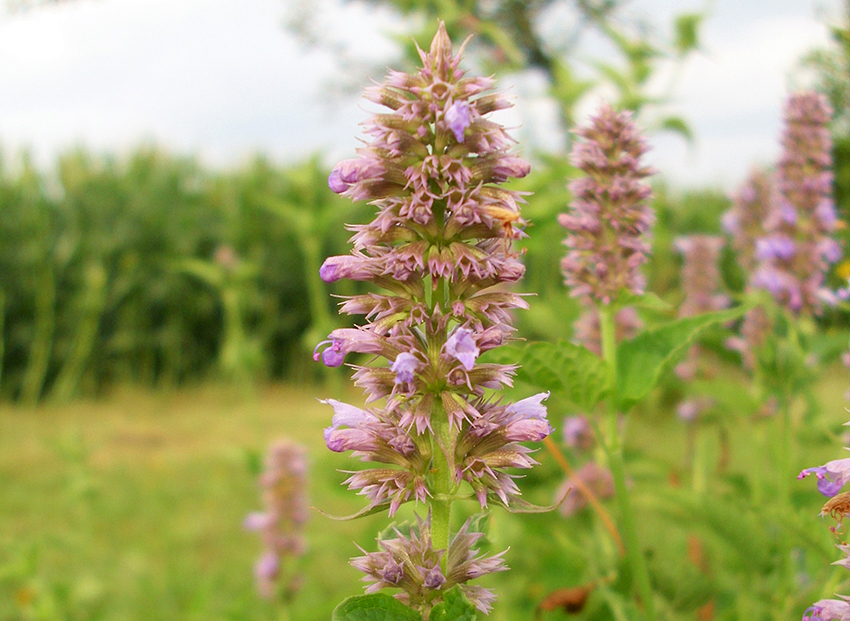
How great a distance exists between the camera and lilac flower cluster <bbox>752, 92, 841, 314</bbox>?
2.58 meters

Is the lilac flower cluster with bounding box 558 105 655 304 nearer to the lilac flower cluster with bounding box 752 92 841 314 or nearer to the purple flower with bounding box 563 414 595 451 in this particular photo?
the lilac flower cluster with bounding box 752 92 841 314

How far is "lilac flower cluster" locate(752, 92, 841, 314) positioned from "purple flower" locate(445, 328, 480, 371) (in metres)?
1.85

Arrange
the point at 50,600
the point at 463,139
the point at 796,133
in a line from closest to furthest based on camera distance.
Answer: the point at 463,139 → the point at 796,133 → the point at 50,600

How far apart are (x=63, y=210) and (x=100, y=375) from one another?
264cm

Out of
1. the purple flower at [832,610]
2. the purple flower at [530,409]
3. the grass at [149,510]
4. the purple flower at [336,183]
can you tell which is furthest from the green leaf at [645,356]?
the grass at [149,510]

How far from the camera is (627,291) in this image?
6.23 feet

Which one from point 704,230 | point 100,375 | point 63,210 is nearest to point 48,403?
point 100,375

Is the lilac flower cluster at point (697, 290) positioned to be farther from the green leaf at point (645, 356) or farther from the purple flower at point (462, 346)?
the purple flower at point (462, 346)

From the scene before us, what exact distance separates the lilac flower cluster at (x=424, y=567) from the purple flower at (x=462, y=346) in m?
0.33

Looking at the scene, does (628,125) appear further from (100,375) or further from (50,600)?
(100,375)

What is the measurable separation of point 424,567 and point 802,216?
2.10m

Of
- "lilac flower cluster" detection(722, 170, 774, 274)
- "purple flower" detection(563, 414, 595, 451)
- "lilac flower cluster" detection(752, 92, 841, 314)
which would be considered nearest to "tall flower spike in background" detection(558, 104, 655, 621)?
"lilac flower cluster" detection(752, 92, 841, 314)

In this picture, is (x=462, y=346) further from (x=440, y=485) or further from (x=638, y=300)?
(x=638, y=300)

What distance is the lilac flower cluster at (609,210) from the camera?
74.0 inches
